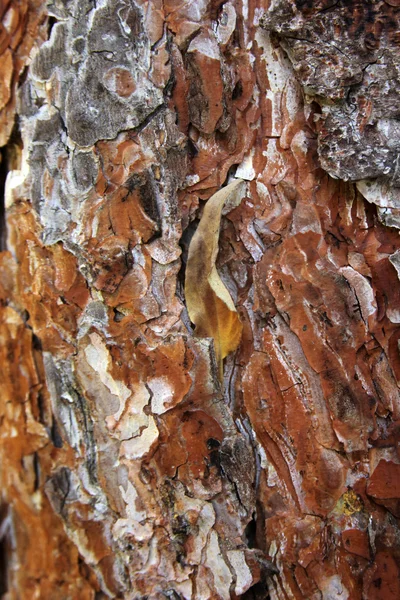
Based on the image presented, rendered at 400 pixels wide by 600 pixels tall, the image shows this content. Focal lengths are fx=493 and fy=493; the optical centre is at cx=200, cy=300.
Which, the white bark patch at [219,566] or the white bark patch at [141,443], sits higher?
the white bark patch at [141,443]

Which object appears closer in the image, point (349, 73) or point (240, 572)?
point (349, 73)

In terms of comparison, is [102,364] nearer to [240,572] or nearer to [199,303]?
[199,303]

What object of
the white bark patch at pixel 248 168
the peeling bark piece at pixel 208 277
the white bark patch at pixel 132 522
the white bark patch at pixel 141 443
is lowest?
the white bark patch at pixel 132 522

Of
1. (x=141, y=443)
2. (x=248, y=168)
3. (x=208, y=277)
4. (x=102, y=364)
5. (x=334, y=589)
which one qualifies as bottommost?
(x=334, y=589)

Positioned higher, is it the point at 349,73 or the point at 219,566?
the point at 349,73

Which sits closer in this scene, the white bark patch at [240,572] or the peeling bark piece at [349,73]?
the peeling bark piece at [349,73]

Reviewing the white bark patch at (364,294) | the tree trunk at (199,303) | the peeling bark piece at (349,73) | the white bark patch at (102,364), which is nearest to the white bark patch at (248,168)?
the tree trunk at (199,303)

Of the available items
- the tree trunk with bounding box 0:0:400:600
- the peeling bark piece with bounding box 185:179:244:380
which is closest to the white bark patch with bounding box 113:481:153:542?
the tree trunk with bounding box 0:0:400:600

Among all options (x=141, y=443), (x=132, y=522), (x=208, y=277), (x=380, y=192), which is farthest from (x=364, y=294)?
(x=132, y=522)

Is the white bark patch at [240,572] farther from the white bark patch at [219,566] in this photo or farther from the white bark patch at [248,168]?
the white bark patch at [248,168]
